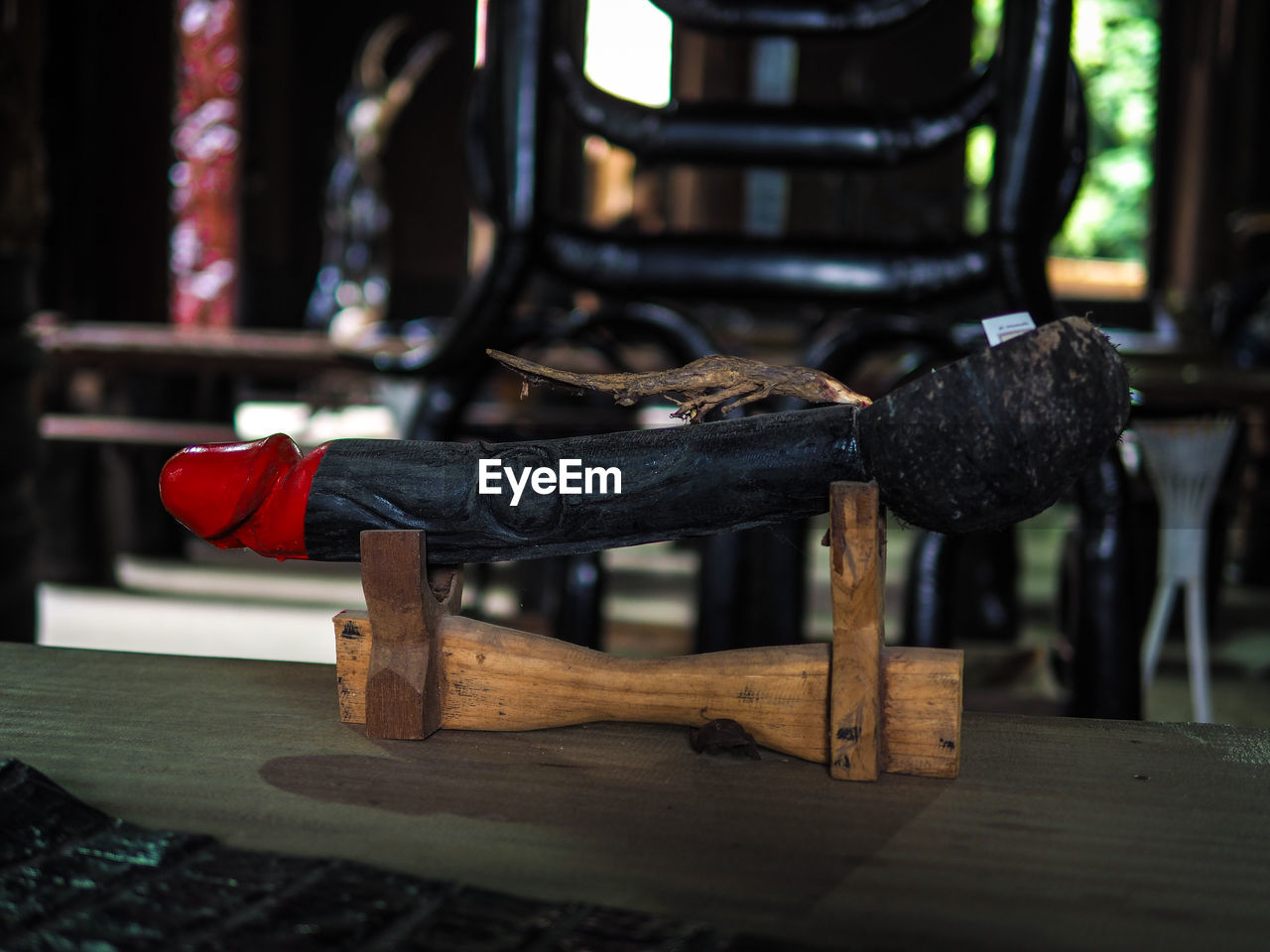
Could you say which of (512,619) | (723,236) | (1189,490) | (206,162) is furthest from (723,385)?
(206,162)

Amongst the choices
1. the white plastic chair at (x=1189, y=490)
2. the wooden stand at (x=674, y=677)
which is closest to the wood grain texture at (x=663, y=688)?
the wooden stand at (x=674, y=677)

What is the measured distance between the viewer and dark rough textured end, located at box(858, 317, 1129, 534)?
2.21 feet

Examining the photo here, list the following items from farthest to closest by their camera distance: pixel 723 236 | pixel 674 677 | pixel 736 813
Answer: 1. pixel 723 236
2. pixel 674 677
3. pixel 736 813

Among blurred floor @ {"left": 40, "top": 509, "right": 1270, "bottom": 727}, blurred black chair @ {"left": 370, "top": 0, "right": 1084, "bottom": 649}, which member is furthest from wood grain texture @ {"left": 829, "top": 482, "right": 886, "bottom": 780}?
blurred floor @ {"left": 40, "top": 509, "right": 1270, "bottom": 727}

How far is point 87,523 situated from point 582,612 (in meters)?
2.05

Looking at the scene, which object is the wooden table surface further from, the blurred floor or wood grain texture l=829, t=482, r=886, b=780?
the blurred floor

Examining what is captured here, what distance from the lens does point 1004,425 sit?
2.23 feet

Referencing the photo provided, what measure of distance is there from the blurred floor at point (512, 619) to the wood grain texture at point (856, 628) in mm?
969

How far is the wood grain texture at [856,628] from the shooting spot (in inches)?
27.6

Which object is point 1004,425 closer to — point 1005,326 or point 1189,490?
point 1005,326

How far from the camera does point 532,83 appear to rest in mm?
1396

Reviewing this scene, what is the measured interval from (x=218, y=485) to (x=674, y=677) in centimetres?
32

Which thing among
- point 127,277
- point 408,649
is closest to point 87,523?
point 127,277

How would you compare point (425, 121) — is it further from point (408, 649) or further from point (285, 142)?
point (408, 649)
